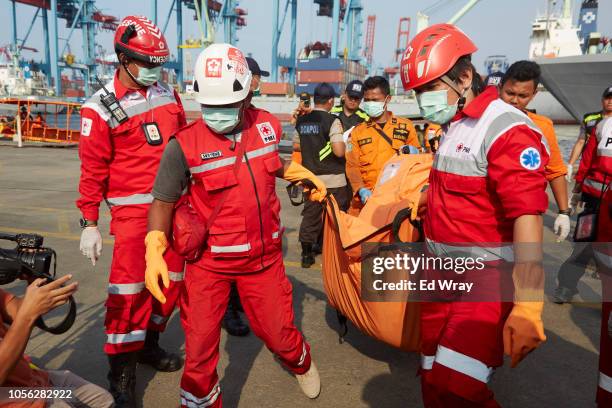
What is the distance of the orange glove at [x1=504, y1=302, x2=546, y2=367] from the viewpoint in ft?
4.90

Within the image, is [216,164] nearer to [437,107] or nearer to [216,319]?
[216,319]

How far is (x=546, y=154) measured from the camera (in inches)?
68.9

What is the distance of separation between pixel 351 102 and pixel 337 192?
5.06ft

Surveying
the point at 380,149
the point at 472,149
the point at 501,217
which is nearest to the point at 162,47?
the point at 472,149

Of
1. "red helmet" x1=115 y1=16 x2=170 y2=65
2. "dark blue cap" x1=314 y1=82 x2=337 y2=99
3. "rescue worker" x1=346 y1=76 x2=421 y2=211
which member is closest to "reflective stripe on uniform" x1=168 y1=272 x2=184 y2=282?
"red helmet" x1=115 y1=16 x2=170 y2=65

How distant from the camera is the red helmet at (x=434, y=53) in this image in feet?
6.18

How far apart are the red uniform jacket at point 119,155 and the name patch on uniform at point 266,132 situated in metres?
0.74

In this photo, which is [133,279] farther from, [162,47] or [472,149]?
[472,149]

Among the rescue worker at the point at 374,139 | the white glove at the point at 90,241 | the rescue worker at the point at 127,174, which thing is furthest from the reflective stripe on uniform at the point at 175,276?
the rescue worker at the point at 374,139

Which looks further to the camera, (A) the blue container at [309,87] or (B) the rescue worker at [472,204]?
(A) the blue container at [309,87]

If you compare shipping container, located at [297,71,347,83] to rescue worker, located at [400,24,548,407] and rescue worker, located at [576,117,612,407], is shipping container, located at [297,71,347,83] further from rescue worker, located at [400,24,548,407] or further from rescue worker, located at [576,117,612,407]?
rescue worker, located at [400,24,548,407]

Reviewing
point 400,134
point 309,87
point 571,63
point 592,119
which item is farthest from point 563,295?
point 309,87

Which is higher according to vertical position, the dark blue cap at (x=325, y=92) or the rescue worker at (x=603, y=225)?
the dark blue cap at (x=325, y=92)

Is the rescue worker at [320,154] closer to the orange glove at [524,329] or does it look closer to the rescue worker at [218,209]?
the rescue worker at [218,209]
